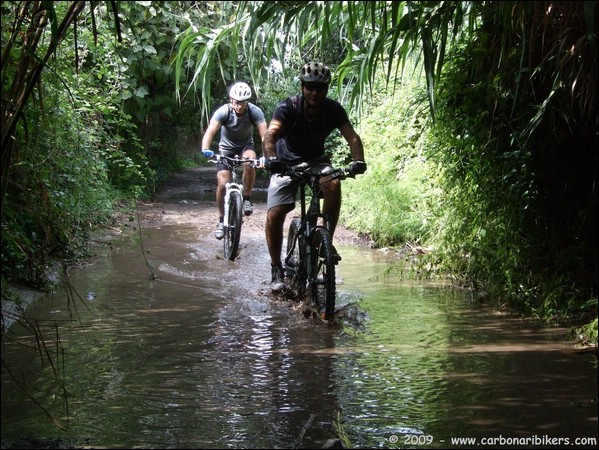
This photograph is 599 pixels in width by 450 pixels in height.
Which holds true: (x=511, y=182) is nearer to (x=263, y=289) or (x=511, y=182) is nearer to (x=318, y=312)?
(x=318, y=312)

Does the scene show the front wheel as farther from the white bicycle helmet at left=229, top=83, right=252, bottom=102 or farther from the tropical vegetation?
the white bicycle helmet at left=229, top=83, right=252, bottom=102

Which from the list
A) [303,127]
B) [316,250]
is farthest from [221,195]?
[316,250]

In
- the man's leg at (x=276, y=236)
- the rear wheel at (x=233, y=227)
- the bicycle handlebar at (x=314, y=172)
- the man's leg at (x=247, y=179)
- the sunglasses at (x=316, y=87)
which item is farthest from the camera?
the man's leg at (x=247, y=179)

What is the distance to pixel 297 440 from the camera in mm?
3656

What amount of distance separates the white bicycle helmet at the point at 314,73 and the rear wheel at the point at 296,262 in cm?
135

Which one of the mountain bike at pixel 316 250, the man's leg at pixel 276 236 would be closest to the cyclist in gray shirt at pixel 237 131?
the man's leg at pixel 276 236

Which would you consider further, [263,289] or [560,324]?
[263,289]

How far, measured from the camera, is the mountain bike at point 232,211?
9.34 metres

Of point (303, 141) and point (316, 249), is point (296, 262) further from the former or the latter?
point (303, 141)

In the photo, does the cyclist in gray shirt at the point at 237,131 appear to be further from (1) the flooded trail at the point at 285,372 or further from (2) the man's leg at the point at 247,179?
(1) the flooded trail at the point at 285,372

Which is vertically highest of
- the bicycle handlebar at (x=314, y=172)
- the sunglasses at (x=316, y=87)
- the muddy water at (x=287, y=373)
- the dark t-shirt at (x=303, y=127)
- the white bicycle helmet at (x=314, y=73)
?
the white bicycle helmet at (x=314, y=73)

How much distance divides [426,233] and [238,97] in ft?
9.51

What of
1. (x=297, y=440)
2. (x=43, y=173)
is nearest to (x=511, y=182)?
(x=297, y=440)

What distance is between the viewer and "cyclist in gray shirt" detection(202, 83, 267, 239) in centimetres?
953
